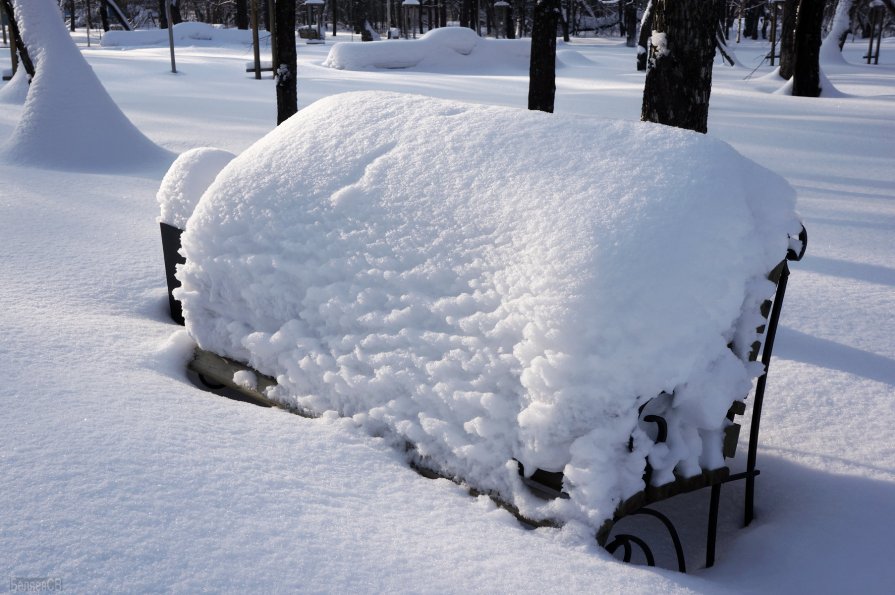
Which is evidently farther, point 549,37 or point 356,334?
point 549,37

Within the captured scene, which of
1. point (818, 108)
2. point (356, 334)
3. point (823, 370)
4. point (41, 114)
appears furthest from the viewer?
point (818, 108)

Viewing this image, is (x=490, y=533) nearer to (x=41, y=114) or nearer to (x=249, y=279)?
(x=249, y=279)

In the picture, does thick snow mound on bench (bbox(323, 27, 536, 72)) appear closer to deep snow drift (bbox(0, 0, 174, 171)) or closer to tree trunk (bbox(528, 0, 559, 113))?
deep snow drift (bbox(0, 0, 174, 171))

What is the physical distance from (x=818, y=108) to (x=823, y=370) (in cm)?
962

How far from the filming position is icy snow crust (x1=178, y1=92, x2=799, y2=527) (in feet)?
6.64

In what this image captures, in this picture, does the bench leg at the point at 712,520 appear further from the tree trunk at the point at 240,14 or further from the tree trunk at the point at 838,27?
the tree trunk at the point at 240,14

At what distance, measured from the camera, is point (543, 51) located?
845cm

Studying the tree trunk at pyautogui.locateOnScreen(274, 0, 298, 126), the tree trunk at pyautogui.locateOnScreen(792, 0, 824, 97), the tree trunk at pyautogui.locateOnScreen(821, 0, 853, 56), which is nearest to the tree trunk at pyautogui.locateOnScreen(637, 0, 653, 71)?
the tree trunk at pyautogui.locateOnScreen(792, 0, 824, 97)

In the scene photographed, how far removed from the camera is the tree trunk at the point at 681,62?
14.3ft

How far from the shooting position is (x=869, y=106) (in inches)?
479

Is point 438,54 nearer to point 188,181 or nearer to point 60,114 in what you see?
point 60,114

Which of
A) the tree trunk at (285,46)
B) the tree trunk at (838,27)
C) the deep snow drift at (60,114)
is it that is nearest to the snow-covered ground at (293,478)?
the deep snow drift at (60,114)

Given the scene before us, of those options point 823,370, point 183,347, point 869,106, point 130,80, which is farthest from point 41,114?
point 869,106

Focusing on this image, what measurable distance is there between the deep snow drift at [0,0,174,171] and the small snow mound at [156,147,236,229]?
4.77 m
